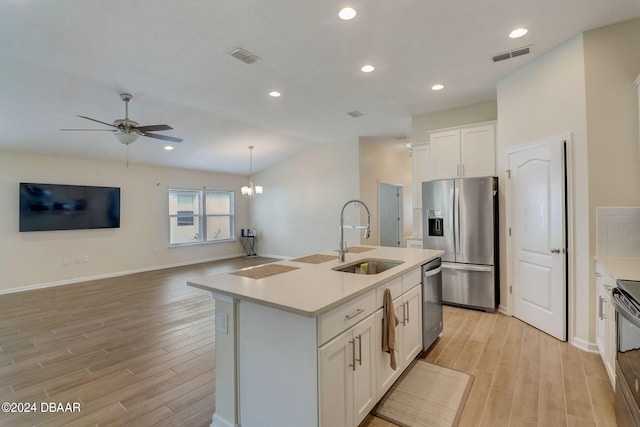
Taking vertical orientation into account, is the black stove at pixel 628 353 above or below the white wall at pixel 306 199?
below

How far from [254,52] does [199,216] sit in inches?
238

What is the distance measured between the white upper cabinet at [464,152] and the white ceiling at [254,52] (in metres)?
0.54

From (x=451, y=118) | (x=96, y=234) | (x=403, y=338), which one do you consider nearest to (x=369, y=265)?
(x=403, y=338)

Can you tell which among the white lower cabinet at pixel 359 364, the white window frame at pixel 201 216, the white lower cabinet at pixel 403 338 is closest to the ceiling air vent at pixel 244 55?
the white lower cabinet at pixel 359 364

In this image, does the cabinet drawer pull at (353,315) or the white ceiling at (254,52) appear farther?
the white ceiling at (254,52)

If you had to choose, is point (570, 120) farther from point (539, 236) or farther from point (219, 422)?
point (219, 422)

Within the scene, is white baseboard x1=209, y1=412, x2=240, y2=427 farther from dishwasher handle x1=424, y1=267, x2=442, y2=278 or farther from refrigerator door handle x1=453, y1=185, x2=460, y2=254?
refrigerator door handle x1=453, y1=185, x2=460, y2=254

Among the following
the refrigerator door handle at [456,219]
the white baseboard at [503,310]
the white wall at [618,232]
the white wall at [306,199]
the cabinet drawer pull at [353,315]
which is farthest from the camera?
the white wall at [306,199]

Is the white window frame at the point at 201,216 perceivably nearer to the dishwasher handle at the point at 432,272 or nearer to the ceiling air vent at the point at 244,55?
the ceiling air vent at the point at 244,55

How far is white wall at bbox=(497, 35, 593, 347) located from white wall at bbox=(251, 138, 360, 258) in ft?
12.2

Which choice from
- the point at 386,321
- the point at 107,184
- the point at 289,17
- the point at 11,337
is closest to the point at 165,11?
the point at 289,17

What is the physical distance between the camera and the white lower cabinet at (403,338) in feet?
6.54

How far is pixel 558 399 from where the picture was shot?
7.01 feet

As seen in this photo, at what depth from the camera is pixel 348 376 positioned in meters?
1.66
